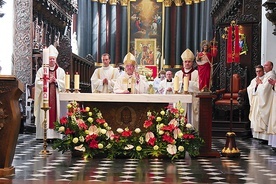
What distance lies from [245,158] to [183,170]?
6.95 ft

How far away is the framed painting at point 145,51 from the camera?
31031 mm

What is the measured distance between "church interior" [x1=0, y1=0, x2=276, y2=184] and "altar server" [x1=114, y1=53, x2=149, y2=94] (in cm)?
53

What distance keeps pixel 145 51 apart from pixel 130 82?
20749 millimetres

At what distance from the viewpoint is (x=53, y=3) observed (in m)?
20.5

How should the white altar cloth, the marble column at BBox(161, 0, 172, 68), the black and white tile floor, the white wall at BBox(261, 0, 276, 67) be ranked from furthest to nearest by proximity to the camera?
the marble column at BBox(161, 0, 172, 68)
the white wall at BBox(261, 0, 276, 67)
the white altar cloth
the black and white tile floor

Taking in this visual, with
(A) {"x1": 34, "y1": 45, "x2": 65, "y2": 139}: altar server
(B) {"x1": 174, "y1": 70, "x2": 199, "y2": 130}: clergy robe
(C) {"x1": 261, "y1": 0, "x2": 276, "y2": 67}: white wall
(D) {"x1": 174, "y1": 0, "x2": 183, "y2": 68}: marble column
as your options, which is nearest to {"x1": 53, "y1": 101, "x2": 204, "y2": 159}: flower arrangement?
(B) {"x1": 174, "y1": 70, "x2": 199, "y2": 130}: clergy robe

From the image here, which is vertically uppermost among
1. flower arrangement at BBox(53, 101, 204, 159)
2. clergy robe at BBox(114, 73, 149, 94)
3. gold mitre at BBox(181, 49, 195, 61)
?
gold mitre at BBox(181, 49, 195, 61)

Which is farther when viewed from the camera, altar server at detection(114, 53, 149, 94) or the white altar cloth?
altar server at detection(114, 53, 149, 94)

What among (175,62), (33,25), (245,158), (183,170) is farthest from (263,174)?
(175,62)

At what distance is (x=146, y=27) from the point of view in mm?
31516

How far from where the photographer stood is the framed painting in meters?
31.0

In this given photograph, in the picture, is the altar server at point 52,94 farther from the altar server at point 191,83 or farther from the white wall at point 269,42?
the white wall at point 269,42

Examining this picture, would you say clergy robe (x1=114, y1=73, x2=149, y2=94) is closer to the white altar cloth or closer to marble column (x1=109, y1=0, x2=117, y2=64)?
the white altar cloth

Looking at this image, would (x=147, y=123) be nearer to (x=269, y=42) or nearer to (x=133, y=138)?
(x=133, y=138)
